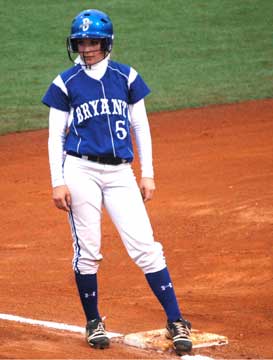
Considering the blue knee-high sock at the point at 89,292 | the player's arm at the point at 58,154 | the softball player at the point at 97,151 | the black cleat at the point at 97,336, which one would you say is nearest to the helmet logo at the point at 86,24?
the softball player at the point at 97,151

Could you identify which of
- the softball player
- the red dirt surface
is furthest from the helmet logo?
the red dirt surface

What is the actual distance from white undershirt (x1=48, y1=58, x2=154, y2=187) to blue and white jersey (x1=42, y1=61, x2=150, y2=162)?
Result: 40mm

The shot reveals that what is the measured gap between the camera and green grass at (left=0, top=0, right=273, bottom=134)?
16.9m

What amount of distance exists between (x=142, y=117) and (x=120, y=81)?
0.28 metres

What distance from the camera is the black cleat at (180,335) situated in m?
6.89

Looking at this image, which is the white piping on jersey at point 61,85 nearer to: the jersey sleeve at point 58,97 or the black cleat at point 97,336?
the jersey sleeve at point 58,97

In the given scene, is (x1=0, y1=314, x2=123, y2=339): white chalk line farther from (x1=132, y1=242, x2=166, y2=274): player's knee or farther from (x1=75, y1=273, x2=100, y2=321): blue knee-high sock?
(x1=132, y1=242, x2=166, y2=274): player's knee

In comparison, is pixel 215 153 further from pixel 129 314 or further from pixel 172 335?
pixel 172 335

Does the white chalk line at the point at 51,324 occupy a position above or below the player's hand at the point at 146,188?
below

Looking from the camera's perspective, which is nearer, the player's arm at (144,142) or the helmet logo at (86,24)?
the helmet logo at (86,24)

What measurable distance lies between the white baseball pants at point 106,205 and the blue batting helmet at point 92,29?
739 mm

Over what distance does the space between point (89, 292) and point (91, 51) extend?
155 cm

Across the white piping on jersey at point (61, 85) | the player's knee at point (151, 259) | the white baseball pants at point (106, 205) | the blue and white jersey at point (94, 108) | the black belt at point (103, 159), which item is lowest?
the player's knee at point (151, 259)

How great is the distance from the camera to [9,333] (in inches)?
288
